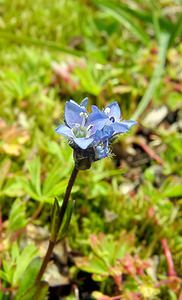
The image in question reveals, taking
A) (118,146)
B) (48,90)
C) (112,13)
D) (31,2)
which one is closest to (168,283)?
(118,146)

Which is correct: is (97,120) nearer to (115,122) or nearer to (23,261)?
(115,122)

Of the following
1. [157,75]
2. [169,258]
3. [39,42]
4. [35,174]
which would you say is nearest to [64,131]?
[35,174]

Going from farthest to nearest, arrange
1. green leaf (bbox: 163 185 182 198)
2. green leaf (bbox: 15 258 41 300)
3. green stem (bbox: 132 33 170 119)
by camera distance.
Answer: green stem (bbox: 132 33 170 119)
green leaf (bbox: 163 185 182 198)
green leaf (bbox: 15 258 41 300)

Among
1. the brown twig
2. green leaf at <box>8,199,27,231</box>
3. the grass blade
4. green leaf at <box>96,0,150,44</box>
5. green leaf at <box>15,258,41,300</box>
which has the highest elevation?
green leaf at <box>96,0,150,44</box>

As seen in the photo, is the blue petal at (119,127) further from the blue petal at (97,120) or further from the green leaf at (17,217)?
the green leaf at (17,217)

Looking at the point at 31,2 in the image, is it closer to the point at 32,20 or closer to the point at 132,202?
the point at 32,20

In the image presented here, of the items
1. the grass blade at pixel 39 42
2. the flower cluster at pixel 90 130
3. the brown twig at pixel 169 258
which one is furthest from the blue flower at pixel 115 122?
the grass blade at pixel 39 42

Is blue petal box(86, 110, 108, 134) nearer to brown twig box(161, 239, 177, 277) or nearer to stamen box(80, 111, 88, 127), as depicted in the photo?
stamen box(80, 111, 88, 127)

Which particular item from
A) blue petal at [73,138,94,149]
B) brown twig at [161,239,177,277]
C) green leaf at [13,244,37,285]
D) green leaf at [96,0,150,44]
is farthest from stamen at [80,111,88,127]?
green leaf at [96,0,150,44]
